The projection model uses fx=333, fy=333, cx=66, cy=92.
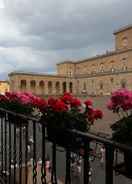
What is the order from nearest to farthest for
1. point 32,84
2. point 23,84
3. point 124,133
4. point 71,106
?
point 124,133 → point 71,106 → point 23,84 → point 32,84

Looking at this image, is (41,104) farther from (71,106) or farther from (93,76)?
(93,76)

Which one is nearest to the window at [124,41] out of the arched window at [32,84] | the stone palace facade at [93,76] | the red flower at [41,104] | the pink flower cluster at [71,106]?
the stone palace facade at [93,76]

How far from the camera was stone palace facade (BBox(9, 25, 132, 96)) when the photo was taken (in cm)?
5609

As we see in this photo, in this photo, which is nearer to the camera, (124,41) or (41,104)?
(41,104)

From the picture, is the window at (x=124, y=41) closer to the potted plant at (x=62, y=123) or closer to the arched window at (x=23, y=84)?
the arched window at (x=23, y=84)

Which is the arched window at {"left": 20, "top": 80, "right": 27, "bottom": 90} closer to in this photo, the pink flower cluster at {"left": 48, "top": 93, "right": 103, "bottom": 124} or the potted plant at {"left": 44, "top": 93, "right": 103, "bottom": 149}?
the pink flower cluster at {"left": 48, "top": 93, "right": 103, "bottom": 124}

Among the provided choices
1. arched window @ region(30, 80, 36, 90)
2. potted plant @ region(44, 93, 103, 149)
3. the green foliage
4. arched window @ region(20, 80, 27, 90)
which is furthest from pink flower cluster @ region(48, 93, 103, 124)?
arched window @ region(30, 80, 36, 90)

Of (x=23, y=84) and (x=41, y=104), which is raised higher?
(x=41, y=104)

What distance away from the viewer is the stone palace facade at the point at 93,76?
56.1 metres

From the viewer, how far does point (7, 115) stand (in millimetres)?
2611

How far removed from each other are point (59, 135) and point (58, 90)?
63785 millimetres

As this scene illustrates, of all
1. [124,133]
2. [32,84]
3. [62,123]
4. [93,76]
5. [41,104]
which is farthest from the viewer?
[32,84]

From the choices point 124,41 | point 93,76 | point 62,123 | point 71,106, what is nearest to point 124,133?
point 62,123

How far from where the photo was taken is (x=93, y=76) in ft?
199
